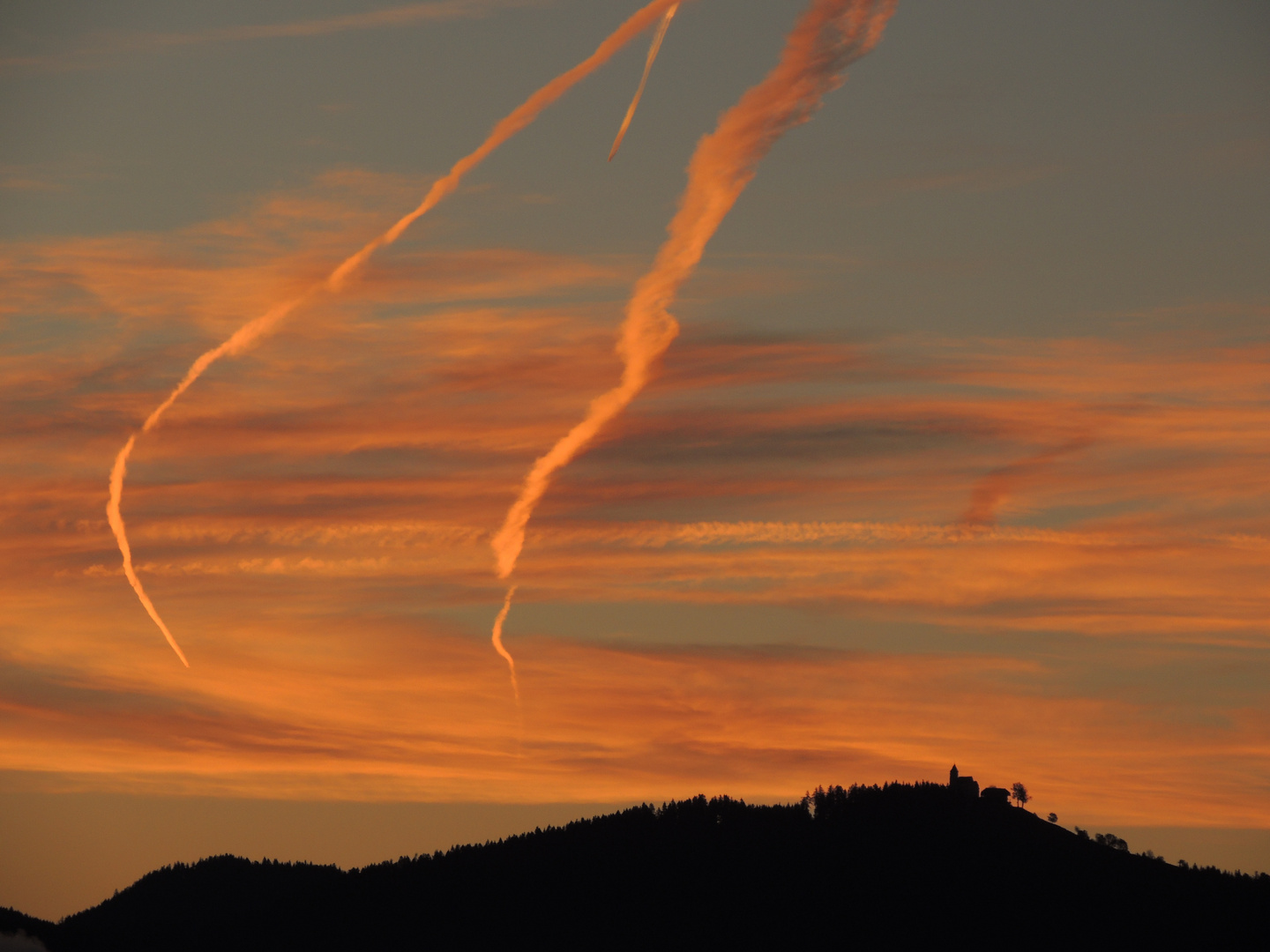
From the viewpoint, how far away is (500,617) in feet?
537

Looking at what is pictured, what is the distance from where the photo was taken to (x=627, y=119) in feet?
311

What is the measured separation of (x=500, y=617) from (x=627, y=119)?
78684mm

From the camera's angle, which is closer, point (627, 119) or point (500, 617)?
point (627, 119)
